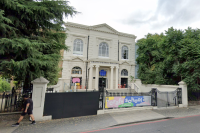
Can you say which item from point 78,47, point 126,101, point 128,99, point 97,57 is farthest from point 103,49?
point 126,101

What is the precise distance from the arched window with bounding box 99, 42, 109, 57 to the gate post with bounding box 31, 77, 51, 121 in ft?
47.6

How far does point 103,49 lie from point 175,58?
11.6m

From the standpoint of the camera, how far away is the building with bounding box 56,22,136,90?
17719 mm

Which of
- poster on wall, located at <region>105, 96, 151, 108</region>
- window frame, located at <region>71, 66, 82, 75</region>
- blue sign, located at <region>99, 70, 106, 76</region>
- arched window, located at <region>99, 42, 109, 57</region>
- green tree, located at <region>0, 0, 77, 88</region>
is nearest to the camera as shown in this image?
green tree, located at <region>0, 0, 77, 88</region>

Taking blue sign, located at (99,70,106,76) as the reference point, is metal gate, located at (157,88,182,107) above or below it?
below

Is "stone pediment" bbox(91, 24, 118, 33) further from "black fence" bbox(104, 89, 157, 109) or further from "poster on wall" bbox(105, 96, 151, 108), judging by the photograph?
"poster on wall" bbox(105, 96, 151, 108)

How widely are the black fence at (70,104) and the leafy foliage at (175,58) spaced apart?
9591 mm

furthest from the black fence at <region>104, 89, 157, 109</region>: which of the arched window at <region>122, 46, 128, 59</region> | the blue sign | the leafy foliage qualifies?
the arched window at <region>122, 46, 128, 59</region>

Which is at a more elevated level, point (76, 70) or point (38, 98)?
point (76, 70)

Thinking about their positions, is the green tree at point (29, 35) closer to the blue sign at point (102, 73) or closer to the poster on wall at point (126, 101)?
the poster on wall at point (126, 101)

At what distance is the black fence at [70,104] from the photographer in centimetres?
643

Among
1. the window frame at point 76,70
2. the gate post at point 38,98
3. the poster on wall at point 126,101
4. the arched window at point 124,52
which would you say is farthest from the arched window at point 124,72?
the gate post at point 38,98

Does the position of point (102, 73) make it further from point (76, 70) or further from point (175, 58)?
point (175, 58)

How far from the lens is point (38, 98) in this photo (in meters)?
6.20
